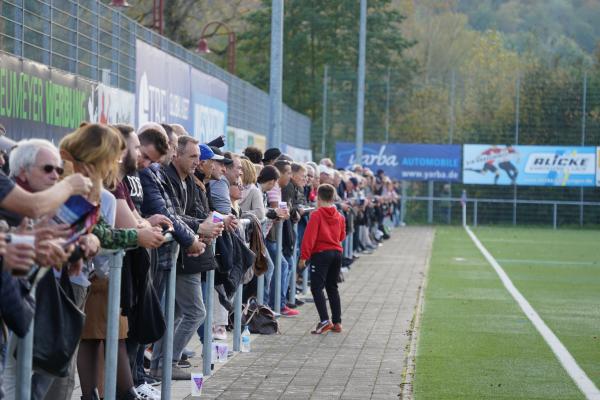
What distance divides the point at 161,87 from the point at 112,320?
40.7 ft

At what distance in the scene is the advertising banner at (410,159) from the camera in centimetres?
5194

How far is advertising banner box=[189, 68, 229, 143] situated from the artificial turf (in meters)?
4.87

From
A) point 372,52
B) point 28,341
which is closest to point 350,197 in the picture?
point 28,341

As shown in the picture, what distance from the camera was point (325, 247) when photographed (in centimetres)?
1472

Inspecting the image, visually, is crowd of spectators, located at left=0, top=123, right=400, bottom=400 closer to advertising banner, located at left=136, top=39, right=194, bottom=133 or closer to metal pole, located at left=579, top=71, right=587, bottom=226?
advertising banner, located at left=136, top=39, right=194, bottom=133

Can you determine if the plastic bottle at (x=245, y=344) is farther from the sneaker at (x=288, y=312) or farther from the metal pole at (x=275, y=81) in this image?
the metal pole at (x=275, y=81)

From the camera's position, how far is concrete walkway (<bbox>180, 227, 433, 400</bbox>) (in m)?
10.1

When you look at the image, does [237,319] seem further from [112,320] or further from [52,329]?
[52,329]

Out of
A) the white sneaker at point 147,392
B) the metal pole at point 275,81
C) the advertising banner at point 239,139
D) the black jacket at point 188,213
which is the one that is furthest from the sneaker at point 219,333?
the advertising banner at point 239,139

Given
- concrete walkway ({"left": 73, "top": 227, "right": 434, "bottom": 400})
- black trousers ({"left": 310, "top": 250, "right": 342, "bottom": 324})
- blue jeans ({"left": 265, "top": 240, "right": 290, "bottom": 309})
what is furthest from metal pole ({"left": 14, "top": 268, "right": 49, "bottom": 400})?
blue jeans ({"left": 265, "top": 240, "right": 290, "bottom": 309})

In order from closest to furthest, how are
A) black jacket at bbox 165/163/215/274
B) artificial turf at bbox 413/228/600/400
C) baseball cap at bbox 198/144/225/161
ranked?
black jacket at bbox 165/163/215/274, artificial turf at bbox 413/228/600/400, baseball cap at bbox 198/144/225/161

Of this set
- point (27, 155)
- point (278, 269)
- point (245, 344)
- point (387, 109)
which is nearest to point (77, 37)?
point (278, 269)

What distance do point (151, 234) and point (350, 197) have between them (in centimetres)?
1944

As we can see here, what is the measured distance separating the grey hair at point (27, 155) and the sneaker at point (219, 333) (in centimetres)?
660
